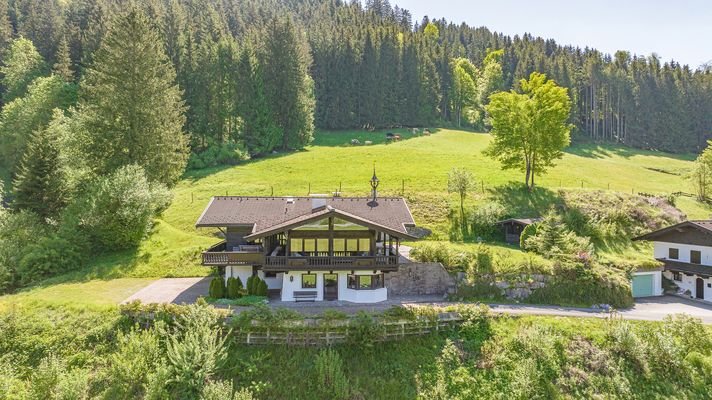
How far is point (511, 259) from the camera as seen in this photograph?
31.2m

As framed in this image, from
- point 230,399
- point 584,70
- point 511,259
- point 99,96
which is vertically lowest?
point 230,399

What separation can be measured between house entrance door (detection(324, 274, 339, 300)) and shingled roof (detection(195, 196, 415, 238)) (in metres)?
4.18

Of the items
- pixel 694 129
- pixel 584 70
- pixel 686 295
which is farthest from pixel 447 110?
pixel 686 295

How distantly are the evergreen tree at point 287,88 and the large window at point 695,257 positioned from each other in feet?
161

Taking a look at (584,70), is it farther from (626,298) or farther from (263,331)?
(263,331)

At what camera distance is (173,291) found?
91.7 ft

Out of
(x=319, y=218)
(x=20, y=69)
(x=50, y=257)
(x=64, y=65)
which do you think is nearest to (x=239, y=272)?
(x=319, y=218)

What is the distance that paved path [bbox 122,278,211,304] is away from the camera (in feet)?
85.3

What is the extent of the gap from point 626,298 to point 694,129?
3486 inches

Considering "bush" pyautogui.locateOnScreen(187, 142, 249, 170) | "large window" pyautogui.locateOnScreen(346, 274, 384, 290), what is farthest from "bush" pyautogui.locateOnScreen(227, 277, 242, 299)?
"bush" pyautogui.locateOnScreen(187, 142, 249, 170)

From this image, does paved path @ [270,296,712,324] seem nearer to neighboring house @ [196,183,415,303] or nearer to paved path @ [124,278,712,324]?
paved path @ [124,278,712,324]

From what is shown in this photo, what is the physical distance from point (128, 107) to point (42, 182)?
9.33 m

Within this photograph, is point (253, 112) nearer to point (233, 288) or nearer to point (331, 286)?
point (331, 286)

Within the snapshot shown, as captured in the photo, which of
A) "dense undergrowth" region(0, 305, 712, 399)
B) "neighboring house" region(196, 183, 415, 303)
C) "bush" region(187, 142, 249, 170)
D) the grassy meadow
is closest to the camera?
"dense undergrowth" region(0, 305, 712, 399)
